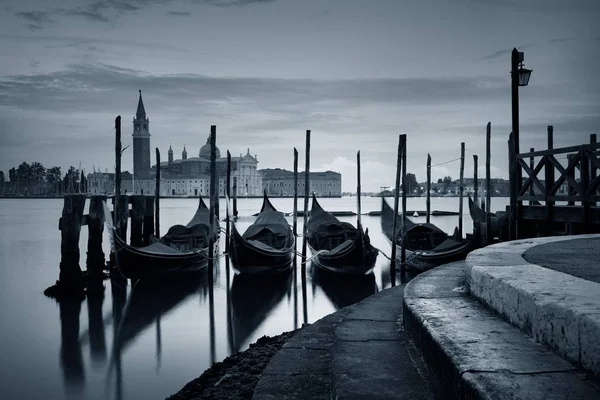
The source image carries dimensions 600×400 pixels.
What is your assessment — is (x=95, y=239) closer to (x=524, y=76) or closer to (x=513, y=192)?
(x=513, y=192)

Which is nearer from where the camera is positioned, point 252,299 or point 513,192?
point 513,192

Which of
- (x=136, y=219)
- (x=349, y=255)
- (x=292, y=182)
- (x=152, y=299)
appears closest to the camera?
(x=152, y=299)

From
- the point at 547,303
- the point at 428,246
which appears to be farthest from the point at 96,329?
the point at 428,246

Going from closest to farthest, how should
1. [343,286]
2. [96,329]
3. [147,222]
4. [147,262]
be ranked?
[96,329]
[147,262]
[343,286]
[147,222]

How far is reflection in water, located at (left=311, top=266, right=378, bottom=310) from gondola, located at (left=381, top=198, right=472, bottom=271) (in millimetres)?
1057

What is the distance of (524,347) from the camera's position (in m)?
1.61

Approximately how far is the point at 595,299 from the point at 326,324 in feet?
Answer: 6.22

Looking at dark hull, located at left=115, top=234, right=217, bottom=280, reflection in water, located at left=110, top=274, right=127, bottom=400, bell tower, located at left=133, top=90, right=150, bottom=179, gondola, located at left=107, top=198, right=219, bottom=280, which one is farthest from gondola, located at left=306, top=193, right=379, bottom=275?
bell tower, located at left=133, top=90, right=150, bottom=179

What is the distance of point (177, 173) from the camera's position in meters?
105

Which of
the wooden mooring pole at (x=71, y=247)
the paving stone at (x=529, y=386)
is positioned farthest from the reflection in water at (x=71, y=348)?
the paving stone at (x=529, y=386)

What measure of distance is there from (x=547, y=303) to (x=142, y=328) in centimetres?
717

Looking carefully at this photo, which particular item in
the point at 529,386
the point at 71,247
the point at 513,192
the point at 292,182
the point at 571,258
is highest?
the point at 292,182

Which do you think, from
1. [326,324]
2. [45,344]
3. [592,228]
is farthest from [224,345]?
[592,228]

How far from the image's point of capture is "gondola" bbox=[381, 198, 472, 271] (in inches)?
432
